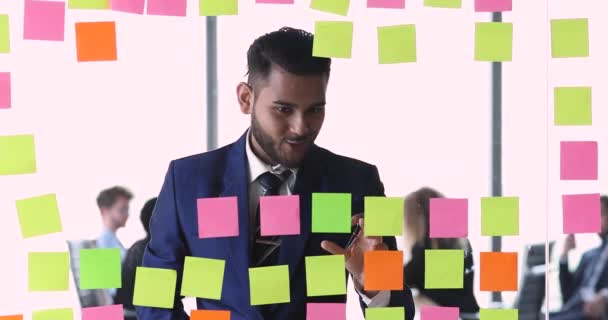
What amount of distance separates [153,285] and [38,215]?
357 millimetres

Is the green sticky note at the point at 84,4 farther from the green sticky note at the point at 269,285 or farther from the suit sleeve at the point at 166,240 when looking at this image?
the green sticky note at the point at 269,285

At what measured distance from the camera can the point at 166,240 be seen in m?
2.26

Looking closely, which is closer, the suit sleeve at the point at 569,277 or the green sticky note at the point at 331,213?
the green sticky note at the point at 331,213

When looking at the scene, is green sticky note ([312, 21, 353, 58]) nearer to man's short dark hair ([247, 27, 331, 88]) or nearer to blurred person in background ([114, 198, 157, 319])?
man's short dark hair ([247, 27, 331, 88])

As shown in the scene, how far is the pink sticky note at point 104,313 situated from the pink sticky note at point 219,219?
299mm

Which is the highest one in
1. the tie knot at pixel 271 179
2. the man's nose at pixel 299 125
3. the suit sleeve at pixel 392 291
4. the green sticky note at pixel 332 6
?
the green sticky note at pixel 332 6

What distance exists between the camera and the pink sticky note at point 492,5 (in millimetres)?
2305

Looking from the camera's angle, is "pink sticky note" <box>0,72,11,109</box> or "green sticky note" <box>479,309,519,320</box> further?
"green sticky note" <box>479,309,519,320</box>

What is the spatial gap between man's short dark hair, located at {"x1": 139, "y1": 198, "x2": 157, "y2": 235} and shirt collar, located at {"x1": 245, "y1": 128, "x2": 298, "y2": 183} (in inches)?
10.7

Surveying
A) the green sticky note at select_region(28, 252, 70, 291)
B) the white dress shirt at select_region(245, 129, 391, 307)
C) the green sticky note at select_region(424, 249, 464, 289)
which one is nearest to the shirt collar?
the white dress shirt at select_region(245, 129, 391, 307)

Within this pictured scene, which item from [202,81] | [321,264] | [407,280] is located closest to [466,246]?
[407,280]

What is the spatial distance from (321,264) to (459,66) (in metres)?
0.66

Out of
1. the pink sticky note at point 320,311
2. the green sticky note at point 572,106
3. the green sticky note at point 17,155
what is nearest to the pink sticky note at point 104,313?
the green sticky note at point 17,155

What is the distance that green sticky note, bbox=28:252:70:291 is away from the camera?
223 centimetres
